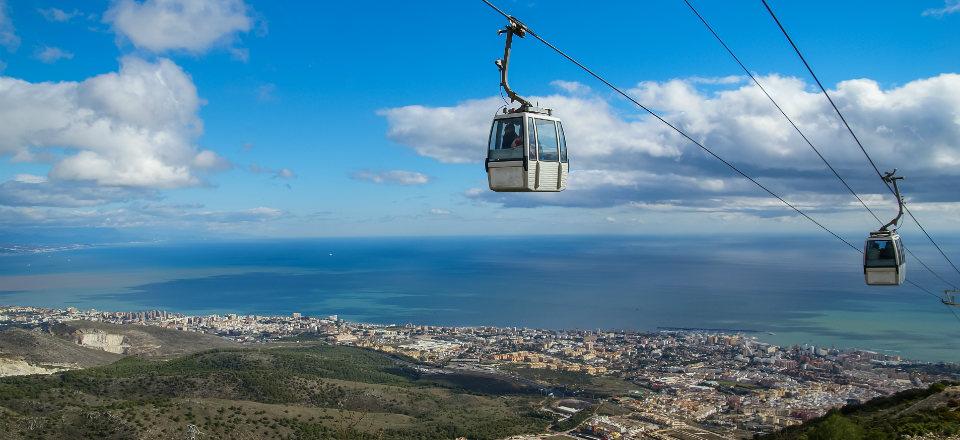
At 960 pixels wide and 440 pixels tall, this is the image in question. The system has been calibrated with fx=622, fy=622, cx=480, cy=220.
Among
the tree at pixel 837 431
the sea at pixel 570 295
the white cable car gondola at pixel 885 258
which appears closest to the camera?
the white cable car gondola at pixel 885 258

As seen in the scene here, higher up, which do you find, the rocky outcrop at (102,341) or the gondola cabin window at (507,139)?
the gondola cabin window at (507,139)

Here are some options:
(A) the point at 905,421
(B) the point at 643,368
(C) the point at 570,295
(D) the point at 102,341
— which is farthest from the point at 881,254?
(C) the point at 570,295

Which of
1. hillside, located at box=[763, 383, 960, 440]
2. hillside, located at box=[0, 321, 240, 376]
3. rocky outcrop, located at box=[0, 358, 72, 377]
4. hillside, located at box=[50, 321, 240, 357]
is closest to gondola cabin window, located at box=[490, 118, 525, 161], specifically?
hillside, located at box=[763, 383, 960, 440]

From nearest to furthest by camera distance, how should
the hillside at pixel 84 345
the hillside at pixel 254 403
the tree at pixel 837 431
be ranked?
the tree at pixel 837 431 < the hillside at pixel 254 403 < the hillside at pixel 84 345

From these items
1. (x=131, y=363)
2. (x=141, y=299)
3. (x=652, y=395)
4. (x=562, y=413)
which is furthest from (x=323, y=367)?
(x=141, y=299)

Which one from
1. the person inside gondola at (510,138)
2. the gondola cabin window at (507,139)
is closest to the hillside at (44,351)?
the gondola cabin window at (507,139)

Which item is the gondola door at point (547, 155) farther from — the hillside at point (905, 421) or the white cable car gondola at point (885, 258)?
the hillside at point (905, 421)
